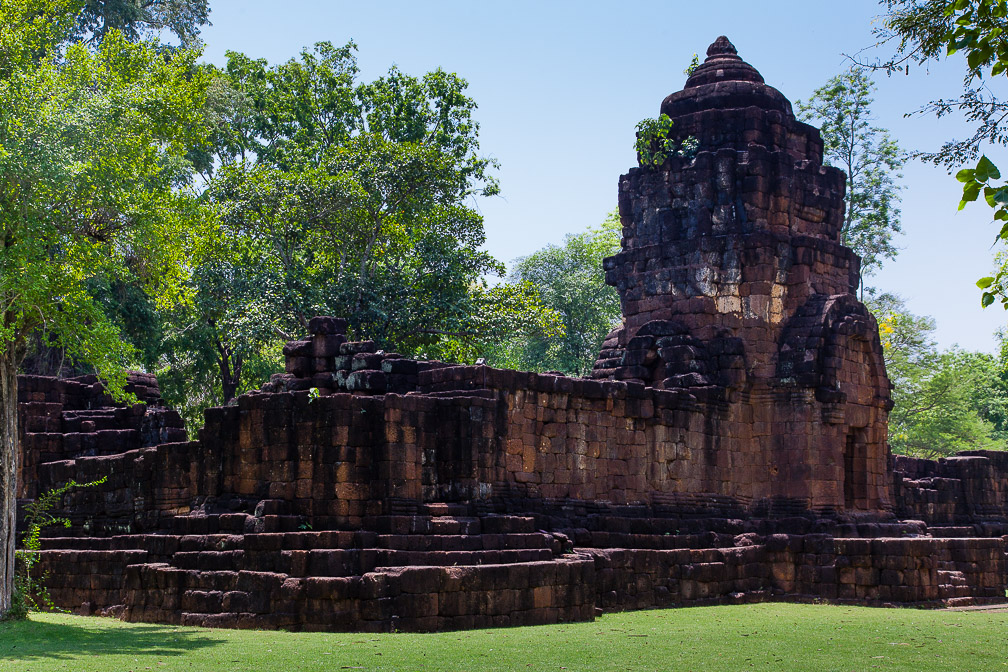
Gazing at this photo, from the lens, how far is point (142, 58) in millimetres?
19172

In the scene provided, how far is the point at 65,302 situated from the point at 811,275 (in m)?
12.9

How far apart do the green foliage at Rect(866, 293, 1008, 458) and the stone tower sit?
2086 cm

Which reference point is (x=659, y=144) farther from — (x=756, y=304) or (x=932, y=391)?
(x=932, y=391)

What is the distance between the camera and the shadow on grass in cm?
1035

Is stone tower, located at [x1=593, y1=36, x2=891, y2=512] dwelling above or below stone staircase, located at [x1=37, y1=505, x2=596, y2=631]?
above

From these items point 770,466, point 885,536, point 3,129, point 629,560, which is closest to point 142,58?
point 3,129

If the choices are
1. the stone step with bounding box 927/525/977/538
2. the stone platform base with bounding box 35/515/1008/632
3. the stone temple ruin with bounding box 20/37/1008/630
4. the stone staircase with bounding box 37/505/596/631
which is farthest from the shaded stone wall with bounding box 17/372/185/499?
the stone step with bounding box 927/525/977/538

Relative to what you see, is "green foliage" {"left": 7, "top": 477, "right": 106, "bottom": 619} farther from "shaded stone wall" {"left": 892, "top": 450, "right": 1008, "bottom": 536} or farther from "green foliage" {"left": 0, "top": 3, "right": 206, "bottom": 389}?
"shaded stone wall" {"left": 892, "top": 450, "right": 1008, "bottom": 536}

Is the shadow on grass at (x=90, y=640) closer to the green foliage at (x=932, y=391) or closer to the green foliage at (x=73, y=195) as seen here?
the green foliage at (x=73, y=195)

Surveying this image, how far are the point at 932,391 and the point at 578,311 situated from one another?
43.4 ft

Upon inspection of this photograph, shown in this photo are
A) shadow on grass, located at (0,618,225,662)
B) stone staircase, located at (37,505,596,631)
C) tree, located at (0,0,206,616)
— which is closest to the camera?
shadow on grass, located at (0,618,225,662)

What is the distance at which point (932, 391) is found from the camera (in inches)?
1698

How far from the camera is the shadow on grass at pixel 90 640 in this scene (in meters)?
10.4

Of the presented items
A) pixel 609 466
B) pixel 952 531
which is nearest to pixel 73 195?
pixel 609 466
